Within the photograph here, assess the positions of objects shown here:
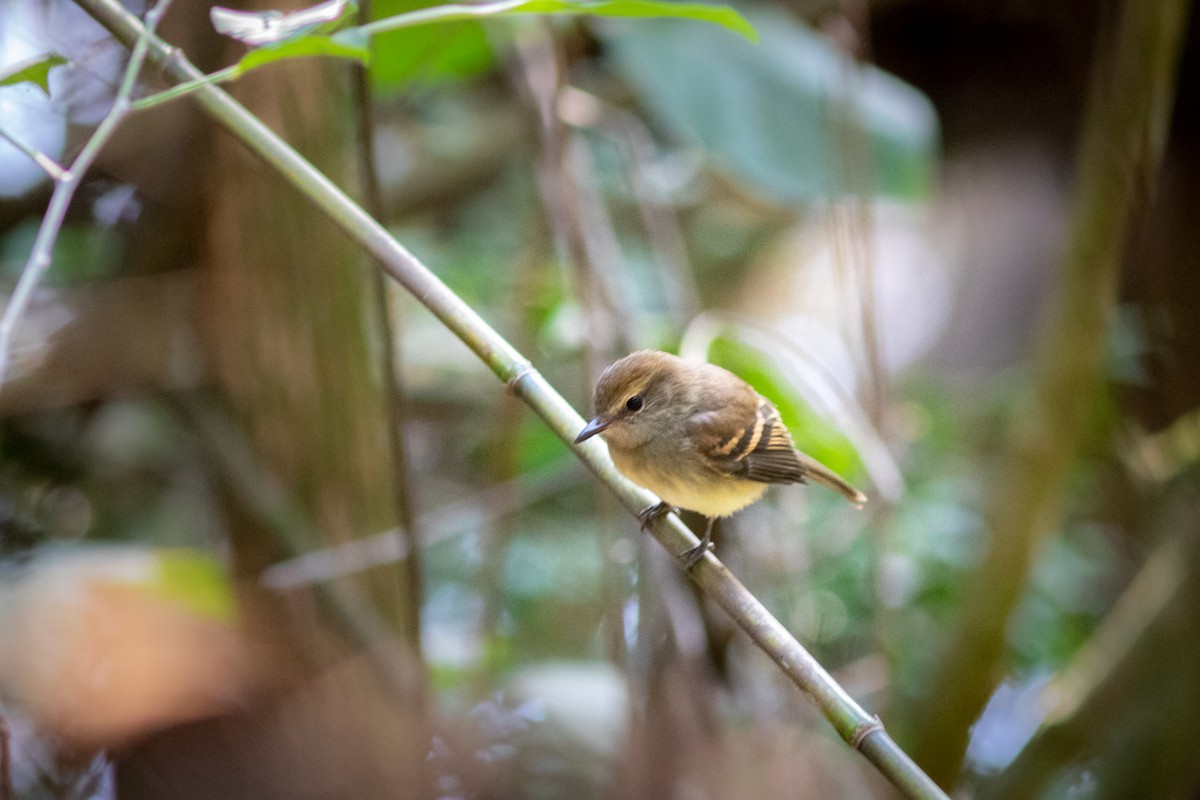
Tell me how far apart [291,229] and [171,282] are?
0.84 meters

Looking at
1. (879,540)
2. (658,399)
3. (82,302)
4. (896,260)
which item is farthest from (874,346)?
(896,260)

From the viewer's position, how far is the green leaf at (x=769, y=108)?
12.1 ft

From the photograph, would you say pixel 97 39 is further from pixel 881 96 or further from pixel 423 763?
pixel 881 96

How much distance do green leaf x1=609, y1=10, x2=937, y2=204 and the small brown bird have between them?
123 centimetres

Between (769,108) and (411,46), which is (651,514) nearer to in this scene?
(411,46)

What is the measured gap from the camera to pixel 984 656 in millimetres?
3314

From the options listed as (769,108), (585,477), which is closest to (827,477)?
(585,477)

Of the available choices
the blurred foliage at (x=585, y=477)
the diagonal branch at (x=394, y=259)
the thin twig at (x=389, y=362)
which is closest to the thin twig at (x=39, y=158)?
the diagonal branch at (x=394, y=259)

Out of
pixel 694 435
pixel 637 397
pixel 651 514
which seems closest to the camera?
pixel 651 514

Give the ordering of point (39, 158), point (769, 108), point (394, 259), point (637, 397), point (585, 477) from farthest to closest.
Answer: point (769, 108)
point (585, 477)
point (637, 397)
point (394, 259)
point (39, 158)

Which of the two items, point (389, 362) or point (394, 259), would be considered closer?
point (394, 259)

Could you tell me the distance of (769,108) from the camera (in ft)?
12.8

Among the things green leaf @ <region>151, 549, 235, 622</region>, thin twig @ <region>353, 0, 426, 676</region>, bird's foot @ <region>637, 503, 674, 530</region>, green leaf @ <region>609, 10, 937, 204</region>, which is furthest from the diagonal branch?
green leaf @ <region>609, 10, 937, 204</region>

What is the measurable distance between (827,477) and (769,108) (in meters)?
1.66
